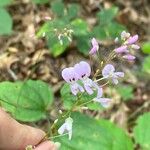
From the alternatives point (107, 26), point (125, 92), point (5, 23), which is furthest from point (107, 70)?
point (107, 26)

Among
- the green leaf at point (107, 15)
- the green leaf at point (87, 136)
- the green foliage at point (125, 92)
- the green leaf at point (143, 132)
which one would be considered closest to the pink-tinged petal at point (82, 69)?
the green leaf at point (87, 136)

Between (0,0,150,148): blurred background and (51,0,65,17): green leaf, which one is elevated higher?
(51,0,65,17): green leaf

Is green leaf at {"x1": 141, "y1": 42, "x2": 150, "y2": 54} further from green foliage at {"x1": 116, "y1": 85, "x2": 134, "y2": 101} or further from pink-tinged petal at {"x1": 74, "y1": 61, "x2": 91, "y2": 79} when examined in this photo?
pink-tinged petal at {"x1": 74, "y1": 61, "x2": 91, "y2": 79}

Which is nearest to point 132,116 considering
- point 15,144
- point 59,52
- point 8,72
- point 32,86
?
point 59,52

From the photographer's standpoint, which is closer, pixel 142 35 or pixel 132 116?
pixel 132 116

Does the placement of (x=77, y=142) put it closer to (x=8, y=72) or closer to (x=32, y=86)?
(x=32, y=86)

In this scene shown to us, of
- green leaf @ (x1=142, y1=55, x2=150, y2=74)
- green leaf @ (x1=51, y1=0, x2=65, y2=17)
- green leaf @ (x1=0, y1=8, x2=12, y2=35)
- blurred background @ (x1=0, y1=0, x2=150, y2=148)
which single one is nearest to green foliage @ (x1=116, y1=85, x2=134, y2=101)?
blurred background @ (x1=0, y1=0, x2=150, y2=148)
